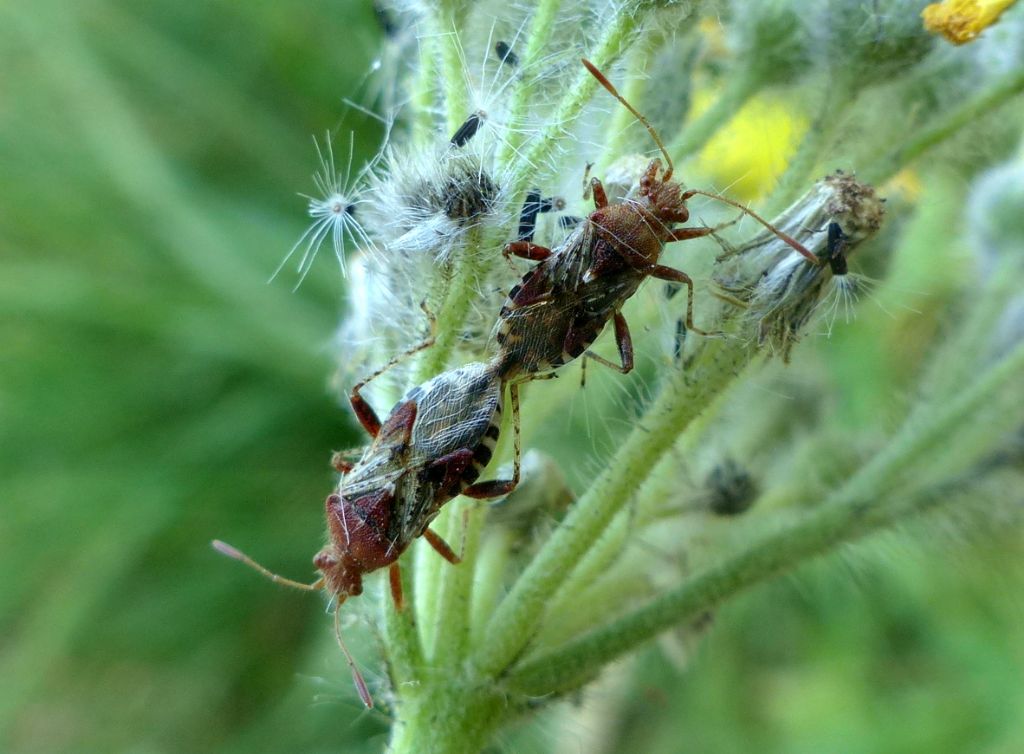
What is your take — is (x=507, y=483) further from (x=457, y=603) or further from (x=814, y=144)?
(x=814, y=144)

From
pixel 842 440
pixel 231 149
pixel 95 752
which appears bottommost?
pixel 842 440

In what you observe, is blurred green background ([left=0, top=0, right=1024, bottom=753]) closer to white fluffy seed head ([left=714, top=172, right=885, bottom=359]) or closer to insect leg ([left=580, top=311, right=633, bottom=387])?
insect leg ([left=580, top=311, right=633, bottom=387])

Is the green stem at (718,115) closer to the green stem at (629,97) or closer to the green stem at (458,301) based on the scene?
the green stem at (629,97)

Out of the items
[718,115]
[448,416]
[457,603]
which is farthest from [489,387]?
[718,115]

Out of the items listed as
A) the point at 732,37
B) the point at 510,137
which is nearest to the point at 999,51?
the point at 732,37

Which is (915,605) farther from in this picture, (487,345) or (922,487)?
(487,345)

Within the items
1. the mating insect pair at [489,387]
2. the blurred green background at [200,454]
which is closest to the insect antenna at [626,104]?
the mating insect pair at [489,387]
